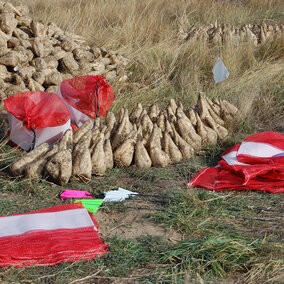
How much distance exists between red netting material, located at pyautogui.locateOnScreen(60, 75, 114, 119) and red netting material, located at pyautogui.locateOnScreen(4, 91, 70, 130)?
0.61 metres

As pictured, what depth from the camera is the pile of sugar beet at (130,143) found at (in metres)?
4.18

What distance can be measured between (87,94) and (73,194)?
1849 millimetres

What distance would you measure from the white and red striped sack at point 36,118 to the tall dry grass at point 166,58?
189cm

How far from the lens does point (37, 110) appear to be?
4.75 metres

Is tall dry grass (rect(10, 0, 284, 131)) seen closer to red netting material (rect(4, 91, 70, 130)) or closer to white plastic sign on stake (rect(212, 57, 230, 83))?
white plastic sign on stake (rect(212, 57, 230, 83))

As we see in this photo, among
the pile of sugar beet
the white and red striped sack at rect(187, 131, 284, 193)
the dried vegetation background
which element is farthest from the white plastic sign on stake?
the white and red striped sack at rect(187, 131, 284, 193)

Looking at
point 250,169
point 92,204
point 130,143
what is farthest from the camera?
point 130,143

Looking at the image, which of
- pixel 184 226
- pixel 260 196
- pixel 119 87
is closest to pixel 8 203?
pixel 184 226

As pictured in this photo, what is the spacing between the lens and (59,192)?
4.02 meters

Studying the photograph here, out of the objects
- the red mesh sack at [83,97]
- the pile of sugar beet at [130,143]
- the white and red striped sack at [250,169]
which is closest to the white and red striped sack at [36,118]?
the pile of sugar beet at [130,143]

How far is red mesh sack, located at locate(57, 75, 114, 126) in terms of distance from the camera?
17.9 ft

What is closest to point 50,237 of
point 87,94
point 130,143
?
point 130,143

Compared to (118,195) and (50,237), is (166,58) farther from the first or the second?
(50,237)

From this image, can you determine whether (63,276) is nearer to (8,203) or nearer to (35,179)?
(8,203)
